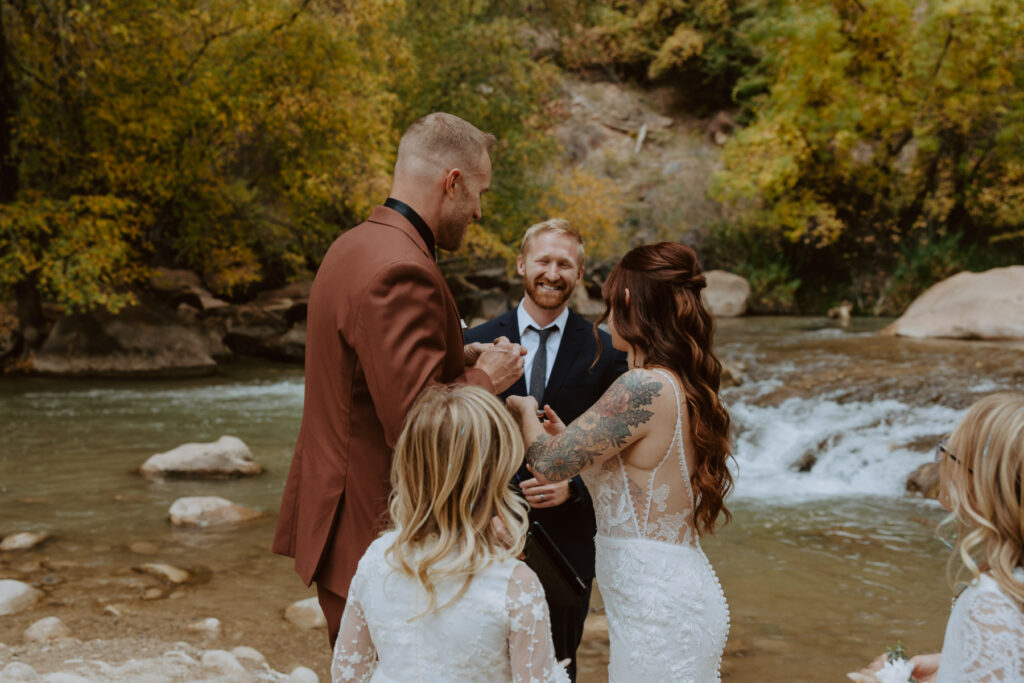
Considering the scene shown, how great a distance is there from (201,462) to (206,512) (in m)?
1.64

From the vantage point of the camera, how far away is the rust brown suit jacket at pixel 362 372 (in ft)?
6.57

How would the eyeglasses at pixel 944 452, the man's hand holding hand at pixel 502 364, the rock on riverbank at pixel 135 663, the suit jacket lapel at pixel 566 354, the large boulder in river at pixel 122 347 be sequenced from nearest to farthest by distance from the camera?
the eyeglasses at pixel 944 452
the man's hand holding hand at pixel 502 364
the suit jacket lapel at pixel 566 354
the rock on riverbank at pixel 135 663
the large boulder in river at pixel 122 347

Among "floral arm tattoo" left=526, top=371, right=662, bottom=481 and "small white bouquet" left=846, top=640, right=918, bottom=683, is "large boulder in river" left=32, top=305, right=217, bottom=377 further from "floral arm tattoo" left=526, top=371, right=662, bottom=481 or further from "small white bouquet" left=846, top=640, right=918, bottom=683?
"small white bouquet" left=846, top=640, right=918, bottom=683

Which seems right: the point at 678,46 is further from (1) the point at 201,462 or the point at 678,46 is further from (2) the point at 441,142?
(2) the point at 441,142

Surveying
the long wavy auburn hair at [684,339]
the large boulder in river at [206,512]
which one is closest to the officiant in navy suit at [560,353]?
the long wavy auburn hair at [684,339]

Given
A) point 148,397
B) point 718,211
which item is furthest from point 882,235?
point 148,397

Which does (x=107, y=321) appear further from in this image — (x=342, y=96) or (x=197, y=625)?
(x=197, y=625)

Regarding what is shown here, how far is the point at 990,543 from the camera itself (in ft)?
5.34

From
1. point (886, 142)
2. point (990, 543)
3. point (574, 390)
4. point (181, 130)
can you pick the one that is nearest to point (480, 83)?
point (181, 130)

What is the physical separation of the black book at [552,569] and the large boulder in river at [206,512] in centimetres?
466

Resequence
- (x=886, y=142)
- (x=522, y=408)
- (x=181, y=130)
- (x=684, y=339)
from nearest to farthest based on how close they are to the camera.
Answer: (x=684, y=339), (x=522, y=408), (x=181, y=130), (x=886, y=142)

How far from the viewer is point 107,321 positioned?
13719mm

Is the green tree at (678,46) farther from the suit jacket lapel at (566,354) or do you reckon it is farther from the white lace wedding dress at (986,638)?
the white lace wedding dress at (986,638)

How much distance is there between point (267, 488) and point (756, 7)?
23161mm
